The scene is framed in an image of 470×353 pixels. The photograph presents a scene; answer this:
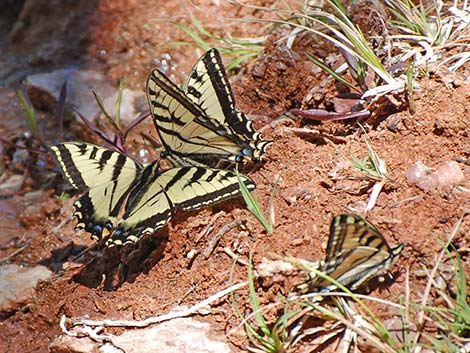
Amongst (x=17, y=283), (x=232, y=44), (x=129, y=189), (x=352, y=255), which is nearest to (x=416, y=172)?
(x=352, y=255)

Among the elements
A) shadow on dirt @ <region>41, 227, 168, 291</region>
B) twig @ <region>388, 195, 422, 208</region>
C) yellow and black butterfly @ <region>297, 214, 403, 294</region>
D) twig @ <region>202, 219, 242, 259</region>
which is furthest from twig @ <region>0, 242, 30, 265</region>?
twig @ <region>388, 195, 422, 208</region>

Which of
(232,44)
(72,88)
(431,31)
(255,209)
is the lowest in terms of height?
(72,88)

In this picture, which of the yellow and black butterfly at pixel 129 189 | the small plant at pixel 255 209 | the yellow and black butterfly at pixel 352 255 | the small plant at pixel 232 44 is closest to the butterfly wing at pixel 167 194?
the yellow and black butterfly at pixel 129 189

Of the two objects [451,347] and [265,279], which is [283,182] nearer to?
[265,279]

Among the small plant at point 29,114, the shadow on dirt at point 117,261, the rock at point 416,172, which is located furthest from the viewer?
the small plant at point 29,114

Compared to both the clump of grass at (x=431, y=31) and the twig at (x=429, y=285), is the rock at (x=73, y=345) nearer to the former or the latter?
the twig at (x=429, y=285)

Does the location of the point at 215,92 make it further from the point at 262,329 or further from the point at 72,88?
the point at 72,88
